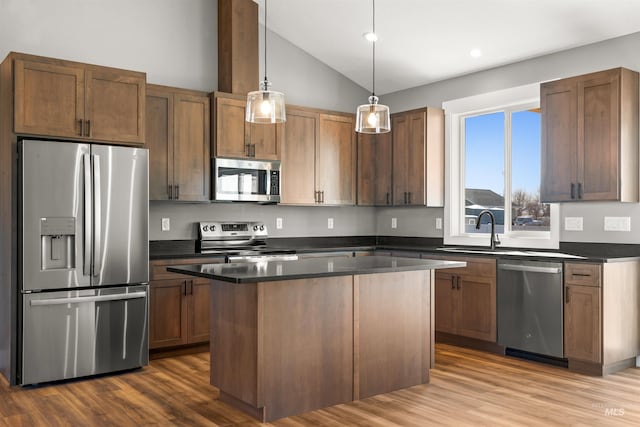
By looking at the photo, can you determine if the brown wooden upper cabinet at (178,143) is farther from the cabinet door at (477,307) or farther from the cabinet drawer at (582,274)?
the cabinet drawer at (582,274)

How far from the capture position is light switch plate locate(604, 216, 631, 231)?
15.6 ft

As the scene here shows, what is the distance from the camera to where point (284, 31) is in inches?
244

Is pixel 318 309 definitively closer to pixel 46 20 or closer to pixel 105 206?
pixel 105 206

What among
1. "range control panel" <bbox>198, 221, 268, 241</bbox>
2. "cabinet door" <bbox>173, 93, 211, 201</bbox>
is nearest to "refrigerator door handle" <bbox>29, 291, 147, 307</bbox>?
"cabinet door" <bbox>173, 93, 211, 201</bbox>

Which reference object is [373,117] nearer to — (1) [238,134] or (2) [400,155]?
(1) [238,134]

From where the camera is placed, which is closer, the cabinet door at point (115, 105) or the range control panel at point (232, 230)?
the cabinet door at point (115, 105)

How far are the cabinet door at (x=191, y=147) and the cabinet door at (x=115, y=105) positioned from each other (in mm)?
722

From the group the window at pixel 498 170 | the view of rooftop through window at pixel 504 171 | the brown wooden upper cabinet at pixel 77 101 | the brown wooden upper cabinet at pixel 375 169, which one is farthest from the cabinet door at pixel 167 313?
the view of rooftop through window at pixel 504 171

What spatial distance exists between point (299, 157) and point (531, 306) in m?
2.67

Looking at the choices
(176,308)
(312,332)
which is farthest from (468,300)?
(176,308)

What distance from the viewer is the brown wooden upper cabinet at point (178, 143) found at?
5117 millimetres

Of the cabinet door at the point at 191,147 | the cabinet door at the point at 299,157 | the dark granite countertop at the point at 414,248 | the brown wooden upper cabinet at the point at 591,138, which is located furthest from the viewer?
the cabinet door at the point at 299,157

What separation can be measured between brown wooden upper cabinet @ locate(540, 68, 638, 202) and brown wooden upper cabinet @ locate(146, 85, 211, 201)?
299 centimetres

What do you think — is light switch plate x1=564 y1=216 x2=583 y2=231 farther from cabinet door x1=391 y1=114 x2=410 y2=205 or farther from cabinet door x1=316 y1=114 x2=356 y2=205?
cabinet door x1=316 y1=114 x2=356 y2=205
